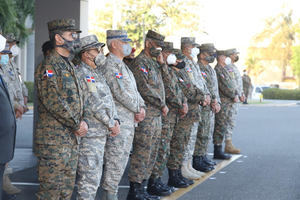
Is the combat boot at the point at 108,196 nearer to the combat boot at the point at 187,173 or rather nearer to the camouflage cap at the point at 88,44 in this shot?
the camouflage cap at the point at 88,44

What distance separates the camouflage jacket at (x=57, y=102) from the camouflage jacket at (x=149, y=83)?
1.77 metres

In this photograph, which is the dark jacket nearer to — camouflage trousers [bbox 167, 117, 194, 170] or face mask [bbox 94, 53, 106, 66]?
face mask [bbox 94, 53, 106, 66]

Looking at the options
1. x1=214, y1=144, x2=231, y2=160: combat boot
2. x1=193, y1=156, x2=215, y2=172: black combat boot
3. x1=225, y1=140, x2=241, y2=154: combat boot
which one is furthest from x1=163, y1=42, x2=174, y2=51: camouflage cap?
x1=225, y1=140, x2=241, y2=154: combat boot

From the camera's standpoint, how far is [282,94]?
146 feet

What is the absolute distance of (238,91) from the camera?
11727 millimetres

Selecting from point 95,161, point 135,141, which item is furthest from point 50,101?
point 135,141

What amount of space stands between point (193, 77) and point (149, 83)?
181cm

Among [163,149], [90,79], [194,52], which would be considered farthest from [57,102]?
[194,52]

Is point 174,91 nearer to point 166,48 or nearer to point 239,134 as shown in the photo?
point 166,48

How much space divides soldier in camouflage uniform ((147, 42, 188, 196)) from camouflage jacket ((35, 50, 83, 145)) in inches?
91.7

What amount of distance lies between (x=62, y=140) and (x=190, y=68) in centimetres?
390

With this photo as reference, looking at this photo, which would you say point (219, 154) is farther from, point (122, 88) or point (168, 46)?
point (122, 88)

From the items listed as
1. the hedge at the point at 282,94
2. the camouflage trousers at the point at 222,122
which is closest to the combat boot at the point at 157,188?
the camouflage trousers at the point at 222,122

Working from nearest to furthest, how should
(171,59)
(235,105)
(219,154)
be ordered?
(171,59)
(219,154)
(235,105)
